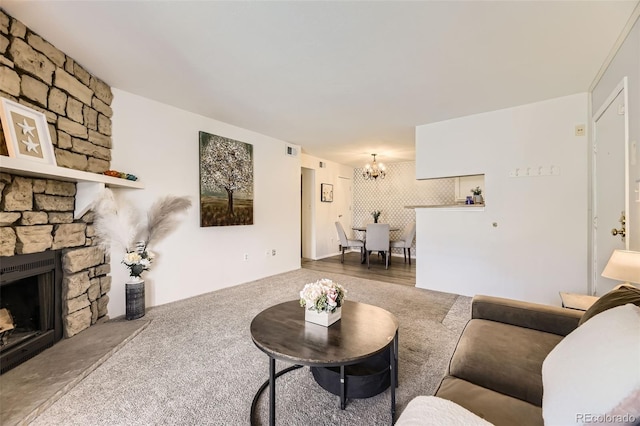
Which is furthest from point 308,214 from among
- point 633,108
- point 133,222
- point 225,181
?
point 633,108

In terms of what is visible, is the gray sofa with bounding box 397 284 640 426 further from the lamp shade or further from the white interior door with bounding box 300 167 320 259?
the white interior door with bounding box 300 167 320 259

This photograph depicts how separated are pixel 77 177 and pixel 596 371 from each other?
10.0 ft

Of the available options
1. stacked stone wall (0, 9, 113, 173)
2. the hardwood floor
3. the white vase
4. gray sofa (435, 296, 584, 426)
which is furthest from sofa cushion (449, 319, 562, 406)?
stacked stone wall (0, 9, 113, 173)

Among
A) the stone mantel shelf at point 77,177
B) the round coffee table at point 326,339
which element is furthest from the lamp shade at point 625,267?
the stone mantel shelf at point 77,177

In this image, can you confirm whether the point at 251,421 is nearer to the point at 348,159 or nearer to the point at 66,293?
the point at 66,293

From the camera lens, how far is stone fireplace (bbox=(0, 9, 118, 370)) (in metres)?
1.82

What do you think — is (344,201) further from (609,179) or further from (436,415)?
(436,415)

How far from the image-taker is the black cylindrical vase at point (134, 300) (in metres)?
2.70

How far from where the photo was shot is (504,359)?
129 cm

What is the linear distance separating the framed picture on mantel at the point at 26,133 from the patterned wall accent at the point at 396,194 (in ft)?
20.3

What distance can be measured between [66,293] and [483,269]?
446 centimetres

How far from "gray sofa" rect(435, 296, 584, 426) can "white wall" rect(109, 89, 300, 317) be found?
125 inches

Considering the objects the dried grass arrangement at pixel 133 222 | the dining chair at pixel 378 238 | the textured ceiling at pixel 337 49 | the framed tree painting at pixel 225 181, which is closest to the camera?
the textured ceiling at pixel 337 49

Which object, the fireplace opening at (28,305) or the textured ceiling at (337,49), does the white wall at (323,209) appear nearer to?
the textured ceiling at (337,49)
